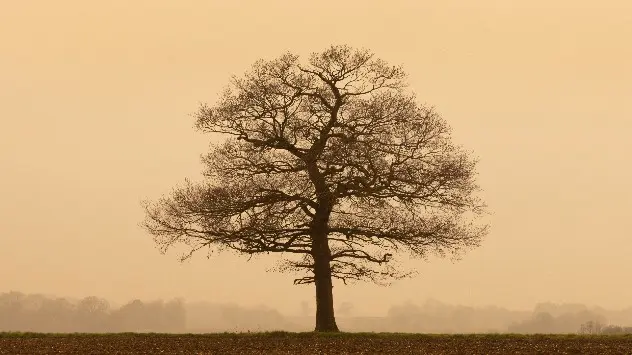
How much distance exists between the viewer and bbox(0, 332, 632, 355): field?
26438mm

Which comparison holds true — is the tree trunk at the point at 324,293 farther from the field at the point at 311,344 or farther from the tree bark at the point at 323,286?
the field at the point at 311,344

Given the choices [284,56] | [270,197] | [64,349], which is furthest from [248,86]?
[64,349]

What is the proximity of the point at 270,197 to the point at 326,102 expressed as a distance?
17.3 ft

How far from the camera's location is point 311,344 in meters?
28.6

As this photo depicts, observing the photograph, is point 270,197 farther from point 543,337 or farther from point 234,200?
point 543,337

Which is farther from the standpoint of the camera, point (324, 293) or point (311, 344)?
point (324, 293)

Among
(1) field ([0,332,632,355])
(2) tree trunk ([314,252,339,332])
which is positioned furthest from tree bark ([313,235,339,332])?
(1) field ([0,332,632,355])

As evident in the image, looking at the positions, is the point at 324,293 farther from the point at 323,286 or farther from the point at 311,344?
the point at 311,344

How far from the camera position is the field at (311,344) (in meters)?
26.4

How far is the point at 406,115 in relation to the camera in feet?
111

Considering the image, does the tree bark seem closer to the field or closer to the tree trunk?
the tree trunk

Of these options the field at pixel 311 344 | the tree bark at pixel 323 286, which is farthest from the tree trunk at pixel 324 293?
the field at pixel 311 344

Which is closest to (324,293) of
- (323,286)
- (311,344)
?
(323,286)

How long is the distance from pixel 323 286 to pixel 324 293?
0.33 metres
